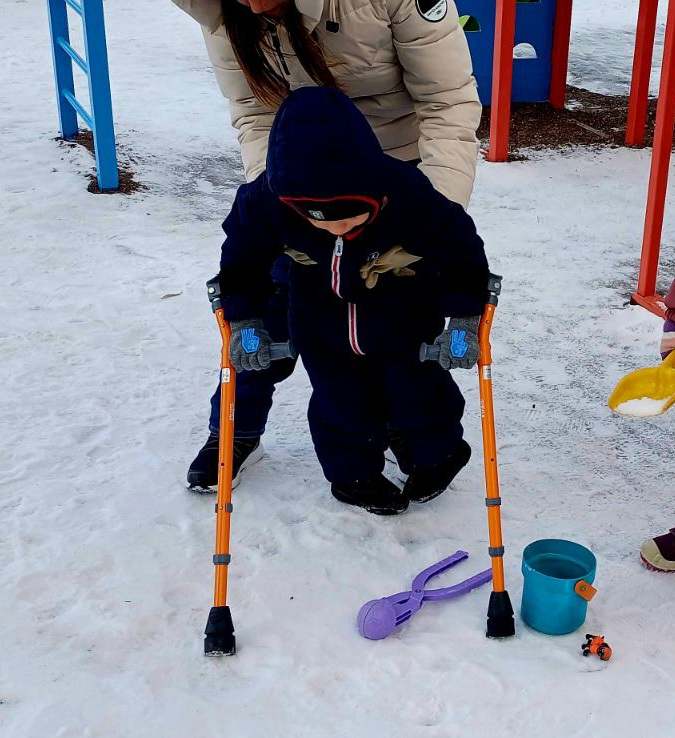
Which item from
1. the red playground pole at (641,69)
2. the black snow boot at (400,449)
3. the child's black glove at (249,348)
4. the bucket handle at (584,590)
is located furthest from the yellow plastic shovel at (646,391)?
the red playground pole at (641,69)

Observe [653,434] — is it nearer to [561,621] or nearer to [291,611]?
[561,621]

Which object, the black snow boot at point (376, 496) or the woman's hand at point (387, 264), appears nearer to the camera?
the woman's hand at point (387, 264)

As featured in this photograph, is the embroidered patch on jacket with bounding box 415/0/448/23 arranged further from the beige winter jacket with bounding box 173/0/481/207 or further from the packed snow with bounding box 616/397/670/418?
the packed snow with bounding box 616/397/670/418

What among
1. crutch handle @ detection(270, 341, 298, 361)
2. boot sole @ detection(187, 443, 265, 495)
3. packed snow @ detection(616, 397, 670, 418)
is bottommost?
boot sole @ detection(187, 443, 265, 495)

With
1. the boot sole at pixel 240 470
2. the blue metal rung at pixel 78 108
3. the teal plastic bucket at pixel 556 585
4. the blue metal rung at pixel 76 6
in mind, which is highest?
the blue metal rung at pixel 76 6

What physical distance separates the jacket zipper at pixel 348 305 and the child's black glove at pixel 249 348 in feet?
0.73

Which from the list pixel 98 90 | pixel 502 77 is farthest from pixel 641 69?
pixel 98 90

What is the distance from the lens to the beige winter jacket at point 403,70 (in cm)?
246

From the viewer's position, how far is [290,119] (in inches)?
88.7

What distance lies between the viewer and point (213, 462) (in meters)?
3.14

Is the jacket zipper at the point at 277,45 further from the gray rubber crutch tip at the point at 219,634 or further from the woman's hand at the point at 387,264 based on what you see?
the gray rubber crutch tip at the point at 219,634

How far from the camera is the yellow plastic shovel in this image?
2469 mm

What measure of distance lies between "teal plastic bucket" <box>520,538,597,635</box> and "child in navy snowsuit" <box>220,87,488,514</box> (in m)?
0.53

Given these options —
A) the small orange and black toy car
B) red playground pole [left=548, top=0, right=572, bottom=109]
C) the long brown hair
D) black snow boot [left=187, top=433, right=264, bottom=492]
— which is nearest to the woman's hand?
the long brown hair
